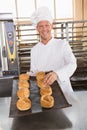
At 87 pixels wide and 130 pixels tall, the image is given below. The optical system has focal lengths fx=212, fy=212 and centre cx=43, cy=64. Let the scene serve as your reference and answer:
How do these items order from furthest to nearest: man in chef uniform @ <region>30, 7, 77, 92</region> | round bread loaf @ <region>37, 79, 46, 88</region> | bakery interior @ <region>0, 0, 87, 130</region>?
man in chef uniform @ <region>30, 7, 77, 92</region> < round bread loaf @ <region>37, 79, 46, 88</region> < bakery interior @ <region>0, 0, 87, 130</region>

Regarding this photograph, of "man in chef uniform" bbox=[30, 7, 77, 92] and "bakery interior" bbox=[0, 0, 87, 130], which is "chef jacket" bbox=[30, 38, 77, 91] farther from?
"bakery interior" bbox=[0, 0, 87, 130]

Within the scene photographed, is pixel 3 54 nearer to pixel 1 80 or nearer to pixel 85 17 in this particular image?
pixel 1 80

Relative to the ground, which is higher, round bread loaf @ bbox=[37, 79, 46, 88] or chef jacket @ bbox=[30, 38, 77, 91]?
chef jacket @ bbox=[30, 38, 77, 91]

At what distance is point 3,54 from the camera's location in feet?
7.95

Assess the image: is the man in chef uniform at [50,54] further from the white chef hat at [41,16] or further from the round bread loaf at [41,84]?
the round bread loaf at [41,84]

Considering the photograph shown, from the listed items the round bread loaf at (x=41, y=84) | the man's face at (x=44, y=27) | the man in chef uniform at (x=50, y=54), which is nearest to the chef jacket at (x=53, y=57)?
the man in chef uniform at (x=50, y=54)

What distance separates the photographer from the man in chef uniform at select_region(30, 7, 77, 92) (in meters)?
1.47

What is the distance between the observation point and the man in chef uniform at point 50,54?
57.8 inches

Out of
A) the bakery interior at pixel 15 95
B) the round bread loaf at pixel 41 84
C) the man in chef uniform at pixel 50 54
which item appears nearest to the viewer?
the bakery interior at pixel 15 95

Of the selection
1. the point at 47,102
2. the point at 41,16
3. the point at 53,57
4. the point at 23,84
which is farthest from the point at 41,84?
the point at 41,16

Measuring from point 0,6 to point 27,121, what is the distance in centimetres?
582

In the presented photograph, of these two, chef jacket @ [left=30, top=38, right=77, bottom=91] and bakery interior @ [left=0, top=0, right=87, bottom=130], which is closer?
bakery interior @ [left=0, top=0, right=87, bottom=130]

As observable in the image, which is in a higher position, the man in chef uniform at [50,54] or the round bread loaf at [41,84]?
the man in chef uniform at [50,54]

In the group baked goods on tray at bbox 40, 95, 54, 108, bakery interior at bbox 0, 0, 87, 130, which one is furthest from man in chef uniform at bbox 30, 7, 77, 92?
baked goods on tray at bbox 40, 95, 54, 108
